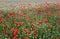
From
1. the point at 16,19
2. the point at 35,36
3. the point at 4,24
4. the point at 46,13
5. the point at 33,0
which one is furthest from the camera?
the point at 33,0

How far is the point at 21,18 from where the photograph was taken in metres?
6.32

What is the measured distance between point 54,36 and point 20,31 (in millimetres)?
849

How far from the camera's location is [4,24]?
5.79 m

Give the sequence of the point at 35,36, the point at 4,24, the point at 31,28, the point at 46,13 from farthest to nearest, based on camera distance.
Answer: the point at 46,13 → the point at 4,24 → the point at 31,28 → the point at 35,36

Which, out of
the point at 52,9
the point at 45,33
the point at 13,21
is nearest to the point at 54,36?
the point at 45,33

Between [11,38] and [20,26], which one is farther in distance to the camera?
[20,26]

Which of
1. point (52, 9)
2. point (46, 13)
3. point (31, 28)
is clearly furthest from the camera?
point (52, 9)

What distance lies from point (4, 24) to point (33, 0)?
5.84 m

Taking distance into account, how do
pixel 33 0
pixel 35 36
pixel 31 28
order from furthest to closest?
pixel 33 0 → pixel 31 28 → pixel 35 36

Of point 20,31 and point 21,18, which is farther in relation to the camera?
point 21,18

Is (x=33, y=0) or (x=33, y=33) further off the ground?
(x=33, y=33)

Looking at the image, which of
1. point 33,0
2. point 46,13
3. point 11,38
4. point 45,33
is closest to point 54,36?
point 45,33

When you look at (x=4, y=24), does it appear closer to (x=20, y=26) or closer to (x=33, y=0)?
(x=20, y=26)

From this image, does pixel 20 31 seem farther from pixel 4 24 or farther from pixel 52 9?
pixel 52 9
